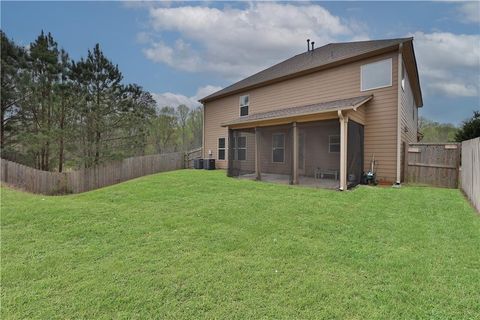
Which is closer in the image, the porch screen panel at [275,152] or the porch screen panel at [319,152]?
the porch screen panel at [319,152]

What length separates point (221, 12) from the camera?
36.6 ft

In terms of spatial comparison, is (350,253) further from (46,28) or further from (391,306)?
(46,28)

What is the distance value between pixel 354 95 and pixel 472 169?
182 inches

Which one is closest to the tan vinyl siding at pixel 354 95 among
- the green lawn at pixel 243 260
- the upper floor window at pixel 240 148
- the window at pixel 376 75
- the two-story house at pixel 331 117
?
the two-story house at pixel 331 117

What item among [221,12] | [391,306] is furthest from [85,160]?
[391,306]

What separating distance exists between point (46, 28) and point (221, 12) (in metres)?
12.2

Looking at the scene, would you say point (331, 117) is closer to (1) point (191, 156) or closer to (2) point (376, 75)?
(2) point (376, 75)

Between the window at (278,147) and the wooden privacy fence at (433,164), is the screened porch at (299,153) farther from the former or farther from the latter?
the wooden privacy fence at (433,164)

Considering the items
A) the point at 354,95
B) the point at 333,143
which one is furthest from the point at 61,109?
the point at 354,95

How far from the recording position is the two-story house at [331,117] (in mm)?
8308

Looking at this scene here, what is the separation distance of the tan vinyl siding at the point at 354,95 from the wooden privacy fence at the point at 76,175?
6.83 metres

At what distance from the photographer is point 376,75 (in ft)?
29.3

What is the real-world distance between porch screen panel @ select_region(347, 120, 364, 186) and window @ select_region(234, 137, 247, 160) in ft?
16.3

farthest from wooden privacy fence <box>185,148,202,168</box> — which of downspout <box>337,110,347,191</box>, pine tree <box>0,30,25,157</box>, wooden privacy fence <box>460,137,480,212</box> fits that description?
wooden privacy fence <box>460,137,480,212</box>
